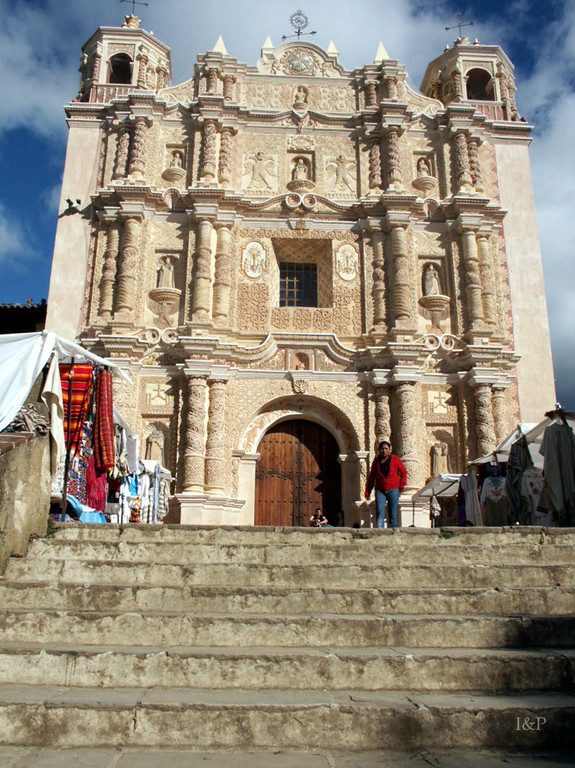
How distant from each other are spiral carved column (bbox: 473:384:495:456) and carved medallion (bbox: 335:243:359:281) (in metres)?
4.15

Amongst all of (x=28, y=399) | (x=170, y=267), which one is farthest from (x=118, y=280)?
(x=28, y=399)

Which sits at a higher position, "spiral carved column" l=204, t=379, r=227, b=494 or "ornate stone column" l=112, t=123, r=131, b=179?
"ornate stone column" l=112, t=123, r=131, b=179

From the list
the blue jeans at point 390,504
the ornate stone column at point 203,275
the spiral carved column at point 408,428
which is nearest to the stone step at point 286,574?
the blue jeans at point 390,504

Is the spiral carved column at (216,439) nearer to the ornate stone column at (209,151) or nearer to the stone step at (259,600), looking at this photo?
the ornate stone column at (209,151)

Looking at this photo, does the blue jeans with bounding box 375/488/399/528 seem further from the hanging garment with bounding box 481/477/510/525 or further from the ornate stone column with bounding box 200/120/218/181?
the ornate stone column with bounding box 200/120/218/181

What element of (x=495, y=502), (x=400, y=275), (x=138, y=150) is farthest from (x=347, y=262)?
(x=495, y=502)

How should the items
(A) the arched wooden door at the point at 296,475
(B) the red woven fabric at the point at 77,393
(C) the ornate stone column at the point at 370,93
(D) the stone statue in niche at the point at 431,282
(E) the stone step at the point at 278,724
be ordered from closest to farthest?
(E) the stone step at the point at 278,724 < (B) the red woven fabric at the point at 77,393 < (A) the arched wooden door at the point at 296,475 < (D) the stone statue in niche at the point at 431,282 < (C) the ornate stone column at the point at 370,93

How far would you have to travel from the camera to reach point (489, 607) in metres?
4.45

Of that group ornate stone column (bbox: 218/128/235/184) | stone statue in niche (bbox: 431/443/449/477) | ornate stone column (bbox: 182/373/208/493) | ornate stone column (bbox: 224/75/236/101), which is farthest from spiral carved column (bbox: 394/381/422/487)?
ornate stone column (bbox: 224/75/236/101)

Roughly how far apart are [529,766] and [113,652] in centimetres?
233

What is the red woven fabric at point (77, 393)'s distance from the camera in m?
7.67

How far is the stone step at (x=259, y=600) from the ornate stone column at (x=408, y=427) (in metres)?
9.03

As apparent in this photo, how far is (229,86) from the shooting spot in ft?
55.9

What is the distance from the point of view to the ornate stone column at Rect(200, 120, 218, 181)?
1575cm
